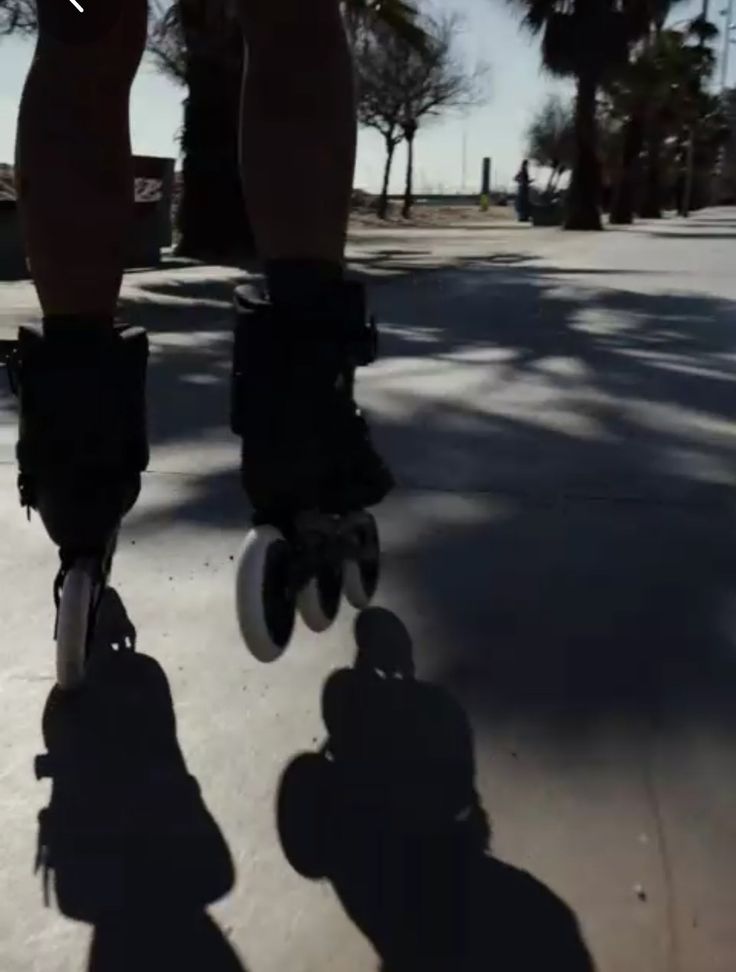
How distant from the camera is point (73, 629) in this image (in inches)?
54.8

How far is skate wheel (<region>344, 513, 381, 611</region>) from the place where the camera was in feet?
5.19

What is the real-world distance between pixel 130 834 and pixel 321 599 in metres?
0.44

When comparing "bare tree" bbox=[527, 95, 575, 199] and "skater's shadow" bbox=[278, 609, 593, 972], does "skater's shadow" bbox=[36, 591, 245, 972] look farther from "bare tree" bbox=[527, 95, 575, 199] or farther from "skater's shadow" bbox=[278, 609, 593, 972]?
"bare tree" bbox=[527, 95, 575, 199]

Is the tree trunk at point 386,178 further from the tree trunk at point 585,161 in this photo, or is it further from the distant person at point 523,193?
the tree trunk at point 585,161

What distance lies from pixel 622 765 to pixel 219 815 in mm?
375

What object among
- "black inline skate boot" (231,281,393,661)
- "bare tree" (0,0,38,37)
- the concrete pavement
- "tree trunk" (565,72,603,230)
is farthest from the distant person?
"black inline skate boot" (231,281,393,661)

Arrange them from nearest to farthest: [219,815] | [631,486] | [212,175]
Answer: [219,815] → [631,486] → [212,175]

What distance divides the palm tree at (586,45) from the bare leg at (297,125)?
2172cm

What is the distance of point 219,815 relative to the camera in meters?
1.18

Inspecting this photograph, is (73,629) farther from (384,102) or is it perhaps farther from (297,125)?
(384,102)

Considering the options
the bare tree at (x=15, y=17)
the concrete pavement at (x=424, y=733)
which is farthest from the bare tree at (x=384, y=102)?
the concrete pavement at (x=424, y=733)

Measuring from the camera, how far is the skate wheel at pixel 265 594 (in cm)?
136

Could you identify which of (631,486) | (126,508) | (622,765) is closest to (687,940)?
(622,765)

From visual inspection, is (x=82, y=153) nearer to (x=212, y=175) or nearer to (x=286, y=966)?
(x=286, y=966)
